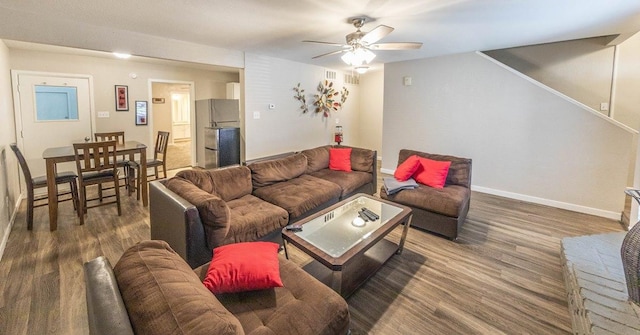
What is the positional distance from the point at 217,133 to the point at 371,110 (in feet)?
12.4

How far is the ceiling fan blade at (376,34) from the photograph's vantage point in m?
2.57

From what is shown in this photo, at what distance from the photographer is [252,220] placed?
8.50ft

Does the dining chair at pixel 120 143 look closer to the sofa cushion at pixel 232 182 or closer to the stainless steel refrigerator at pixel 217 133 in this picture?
the stainless steel refrigerator at pixel 217 133

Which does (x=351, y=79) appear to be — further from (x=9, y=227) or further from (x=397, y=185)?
(x=9, y=227)

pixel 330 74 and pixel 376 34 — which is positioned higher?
pixel 330 74

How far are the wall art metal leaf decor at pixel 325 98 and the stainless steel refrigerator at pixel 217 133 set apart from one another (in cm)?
147

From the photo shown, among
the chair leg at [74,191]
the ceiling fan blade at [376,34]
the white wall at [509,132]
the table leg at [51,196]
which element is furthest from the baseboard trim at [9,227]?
the white wall at [509,132]

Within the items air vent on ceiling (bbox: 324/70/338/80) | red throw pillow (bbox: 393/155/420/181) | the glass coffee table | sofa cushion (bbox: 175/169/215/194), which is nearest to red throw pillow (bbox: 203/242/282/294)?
the glass coffee table

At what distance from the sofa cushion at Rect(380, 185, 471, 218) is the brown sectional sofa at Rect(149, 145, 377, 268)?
77 cm

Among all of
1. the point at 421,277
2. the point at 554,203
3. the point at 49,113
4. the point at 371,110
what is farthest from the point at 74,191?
the point at 554,203

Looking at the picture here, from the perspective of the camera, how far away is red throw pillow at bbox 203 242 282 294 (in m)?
1.54

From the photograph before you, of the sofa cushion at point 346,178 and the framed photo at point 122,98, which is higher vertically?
the framed photo at point 122,98

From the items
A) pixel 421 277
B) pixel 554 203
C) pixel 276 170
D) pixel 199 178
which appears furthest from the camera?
pixel 554 203

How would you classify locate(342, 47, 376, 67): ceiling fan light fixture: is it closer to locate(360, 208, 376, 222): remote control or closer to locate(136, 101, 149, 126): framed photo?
locate(360, 208, 376, 222): remote control
